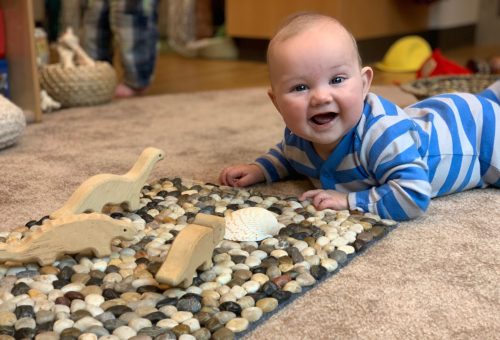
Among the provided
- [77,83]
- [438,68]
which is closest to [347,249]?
[77,83]

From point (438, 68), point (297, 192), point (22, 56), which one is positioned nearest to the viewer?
point (297, 192)

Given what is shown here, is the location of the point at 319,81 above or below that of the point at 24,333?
above

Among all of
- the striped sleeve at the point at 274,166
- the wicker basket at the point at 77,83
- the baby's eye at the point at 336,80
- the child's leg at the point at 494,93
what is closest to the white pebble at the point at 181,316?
the baby's eye at the point at 336,80

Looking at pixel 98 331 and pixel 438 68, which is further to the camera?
pixel 438 68

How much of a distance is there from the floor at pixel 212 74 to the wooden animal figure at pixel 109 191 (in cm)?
123

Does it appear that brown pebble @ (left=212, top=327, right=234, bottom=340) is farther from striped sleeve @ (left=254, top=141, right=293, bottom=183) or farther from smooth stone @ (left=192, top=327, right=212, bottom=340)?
striped sleeve @ (left=254, top=141, right=293, bottom=183)

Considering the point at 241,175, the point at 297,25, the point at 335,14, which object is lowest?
the point at 241,175

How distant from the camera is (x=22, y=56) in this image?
1708 mm

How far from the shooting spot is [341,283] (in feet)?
2.60

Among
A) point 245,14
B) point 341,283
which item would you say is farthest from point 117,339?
point 245,14

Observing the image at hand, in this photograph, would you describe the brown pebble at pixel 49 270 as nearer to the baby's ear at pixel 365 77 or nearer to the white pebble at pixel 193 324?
the white pebble at pixel 193 324

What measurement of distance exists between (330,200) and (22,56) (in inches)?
40.8

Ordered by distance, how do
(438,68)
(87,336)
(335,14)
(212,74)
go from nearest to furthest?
1. (87,336)
2. (438,68)
3. (212,74)
4. (335,14)

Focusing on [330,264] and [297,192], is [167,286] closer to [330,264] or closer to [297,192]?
[330,264]
